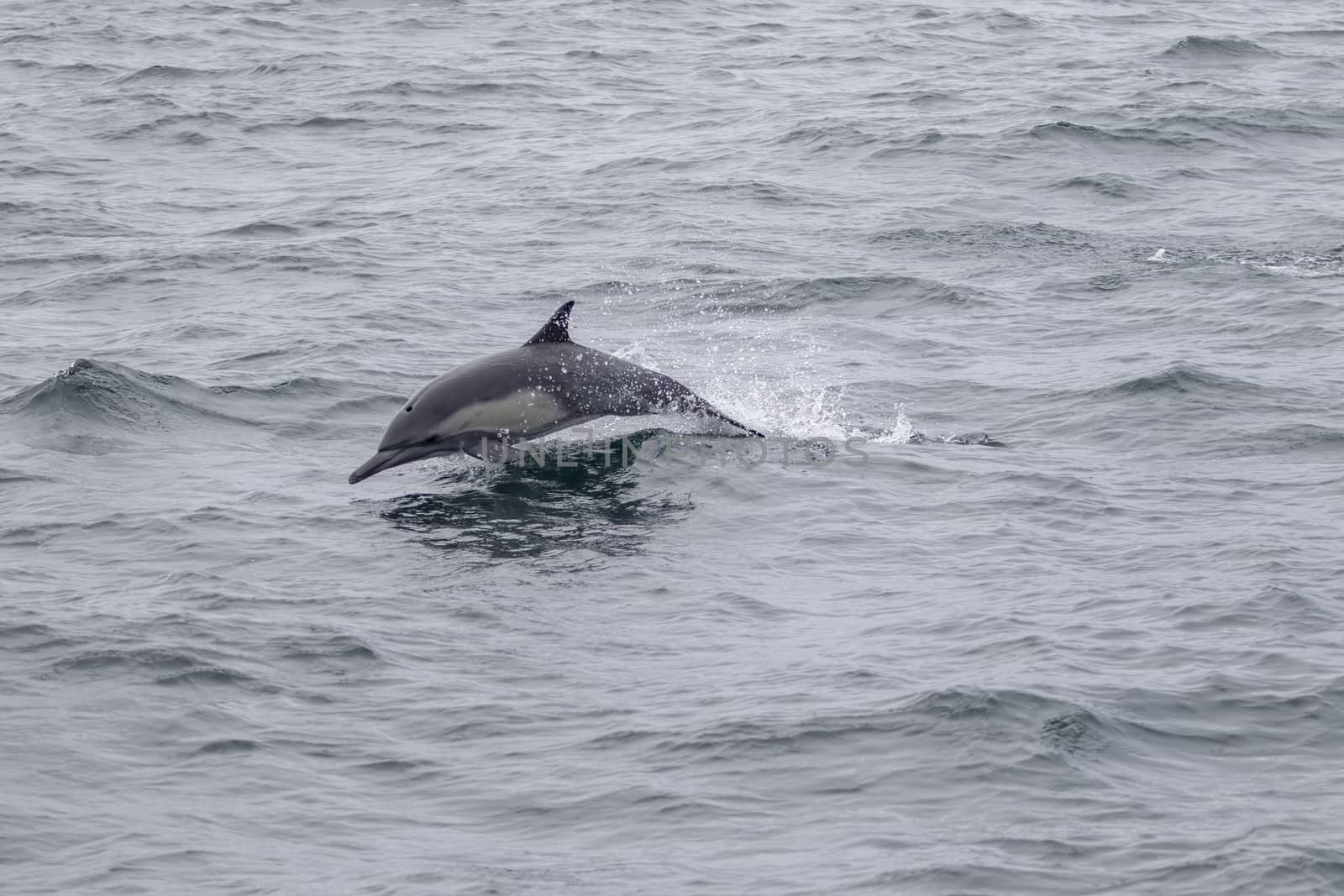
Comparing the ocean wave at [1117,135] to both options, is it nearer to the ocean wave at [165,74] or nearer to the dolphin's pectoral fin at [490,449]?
the ocean wave at [165,74]

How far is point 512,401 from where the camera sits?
602 inches

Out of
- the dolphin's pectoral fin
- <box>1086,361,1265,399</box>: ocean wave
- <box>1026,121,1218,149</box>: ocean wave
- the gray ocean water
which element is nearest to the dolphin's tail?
the gray ocean water

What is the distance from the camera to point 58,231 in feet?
80.1

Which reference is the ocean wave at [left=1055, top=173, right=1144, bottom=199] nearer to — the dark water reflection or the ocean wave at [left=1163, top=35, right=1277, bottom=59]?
the ocean wave at [left=1163, top=35, right=1277, bottom=59]

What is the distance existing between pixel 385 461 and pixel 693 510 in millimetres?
2485

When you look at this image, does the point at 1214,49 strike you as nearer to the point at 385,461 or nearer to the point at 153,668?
the point at 385,461

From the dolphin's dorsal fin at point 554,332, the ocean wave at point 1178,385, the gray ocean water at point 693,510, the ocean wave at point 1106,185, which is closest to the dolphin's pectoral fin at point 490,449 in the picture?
the gray ocean water at point 693,510

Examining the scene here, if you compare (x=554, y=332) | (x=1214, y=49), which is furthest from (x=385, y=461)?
(x=1214, y=49)

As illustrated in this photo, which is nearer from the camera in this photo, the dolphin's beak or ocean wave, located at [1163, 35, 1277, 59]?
the dolphin's beak

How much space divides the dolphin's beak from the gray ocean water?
236mm

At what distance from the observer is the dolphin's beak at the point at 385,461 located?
14.8 metres

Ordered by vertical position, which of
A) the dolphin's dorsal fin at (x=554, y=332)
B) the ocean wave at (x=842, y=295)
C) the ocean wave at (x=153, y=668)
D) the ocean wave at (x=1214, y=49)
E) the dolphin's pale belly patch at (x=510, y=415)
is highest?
the ocean wave at (x=1214, y=49)

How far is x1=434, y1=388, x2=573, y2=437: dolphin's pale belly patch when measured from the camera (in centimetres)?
1502

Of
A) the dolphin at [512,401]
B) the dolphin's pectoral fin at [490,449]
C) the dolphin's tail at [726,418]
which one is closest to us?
the dolphin at [512,401]
